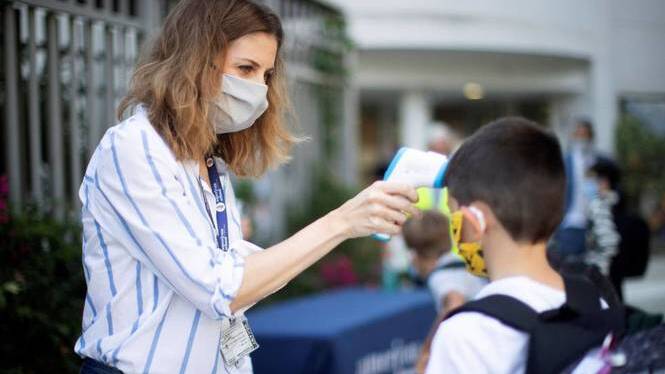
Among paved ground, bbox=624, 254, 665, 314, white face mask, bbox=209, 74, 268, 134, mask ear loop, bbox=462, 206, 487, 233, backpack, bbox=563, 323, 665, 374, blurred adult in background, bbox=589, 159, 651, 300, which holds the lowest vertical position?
paved ground, bbox=624, 254, 665, 314

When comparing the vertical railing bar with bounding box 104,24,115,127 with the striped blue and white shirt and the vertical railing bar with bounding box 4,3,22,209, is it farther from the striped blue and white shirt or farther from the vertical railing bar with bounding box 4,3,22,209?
the striped blue and white shirt

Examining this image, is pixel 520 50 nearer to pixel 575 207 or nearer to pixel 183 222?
pixel 575 207

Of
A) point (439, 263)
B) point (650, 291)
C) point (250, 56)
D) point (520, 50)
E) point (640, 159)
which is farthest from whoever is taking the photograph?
point (640, 159)

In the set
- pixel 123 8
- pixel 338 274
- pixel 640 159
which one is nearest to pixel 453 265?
pixel 123 8

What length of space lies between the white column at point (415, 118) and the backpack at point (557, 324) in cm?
1275

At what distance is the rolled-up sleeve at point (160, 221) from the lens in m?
1.86

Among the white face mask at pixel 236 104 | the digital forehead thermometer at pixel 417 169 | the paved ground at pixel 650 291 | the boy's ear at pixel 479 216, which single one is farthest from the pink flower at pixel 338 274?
the boy's ear at pixel 479 216

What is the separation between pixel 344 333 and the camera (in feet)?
13.8

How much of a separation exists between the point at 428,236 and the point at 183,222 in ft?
7.26

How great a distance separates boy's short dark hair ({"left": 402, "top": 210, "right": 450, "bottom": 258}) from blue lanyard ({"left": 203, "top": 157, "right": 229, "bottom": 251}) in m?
1.87

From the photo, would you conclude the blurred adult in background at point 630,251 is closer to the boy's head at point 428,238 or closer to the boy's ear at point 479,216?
the boy's head at point 428,238

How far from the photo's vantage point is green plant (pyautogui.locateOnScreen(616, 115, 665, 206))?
13.6m

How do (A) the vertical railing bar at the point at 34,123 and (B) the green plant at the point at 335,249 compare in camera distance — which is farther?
(B) the green plant at the point at 335,249

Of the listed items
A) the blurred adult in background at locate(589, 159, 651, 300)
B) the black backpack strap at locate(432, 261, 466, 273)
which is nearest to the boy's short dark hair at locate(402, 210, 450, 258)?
the black backpack strap at locate(432, 261, 466, 273)
